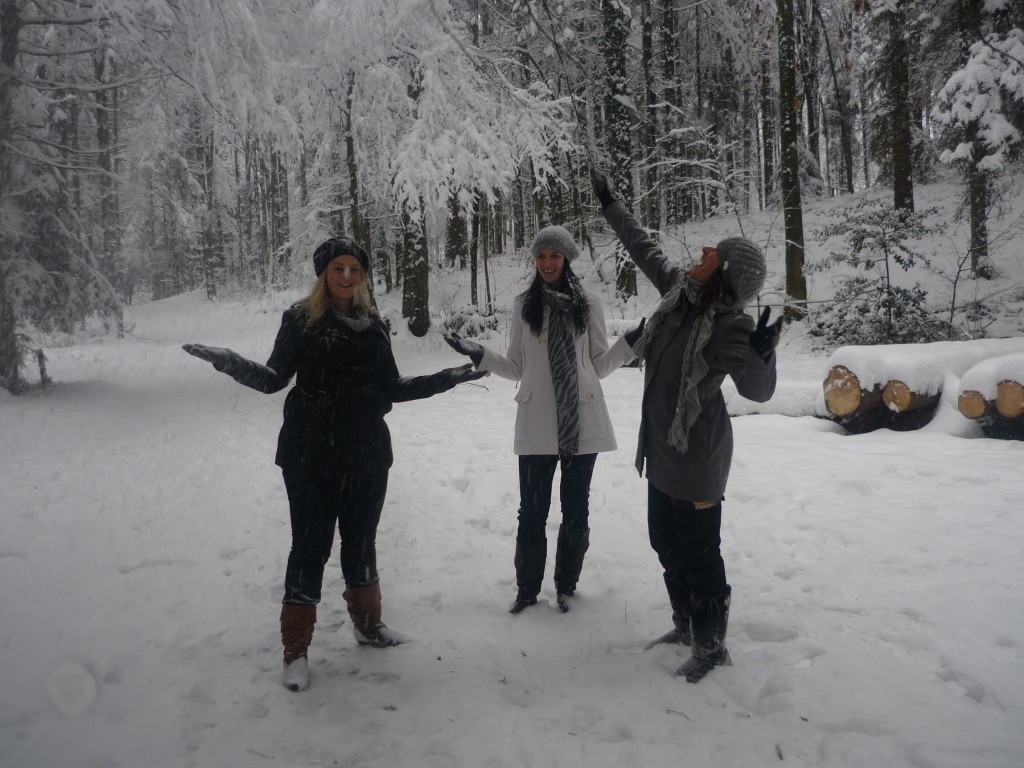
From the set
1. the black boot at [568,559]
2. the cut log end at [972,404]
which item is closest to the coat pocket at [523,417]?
the black boot at [568,559]

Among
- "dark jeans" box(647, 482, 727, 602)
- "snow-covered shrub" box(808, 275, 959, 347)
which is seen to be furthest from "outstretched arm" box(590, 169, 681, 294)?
"snow-covered shrub" box(808, 275, 959, 347)

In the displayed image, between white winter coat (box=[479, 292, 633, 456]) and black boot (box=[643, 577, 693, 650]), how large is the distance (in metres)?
0.78

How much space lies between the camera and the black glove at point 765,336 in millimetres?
2256

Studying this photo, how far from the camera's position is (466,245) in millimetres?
21016

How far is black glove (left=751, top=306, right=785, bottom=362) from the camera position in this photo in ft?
7.40

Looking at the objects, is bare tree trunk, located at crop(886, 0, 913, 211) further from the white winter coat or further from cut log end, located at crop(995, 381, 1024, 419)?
the white winter coat

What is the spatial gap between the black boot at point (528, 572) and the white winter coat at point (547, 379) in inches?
21.8

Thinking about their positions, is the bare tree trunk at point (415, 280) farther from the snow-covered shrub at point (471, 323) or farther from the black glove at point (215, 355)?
the black glove at point (215, 355)

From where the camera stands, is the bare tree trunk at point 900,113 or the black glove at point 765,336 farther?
the bare tree trunk at point 900,113

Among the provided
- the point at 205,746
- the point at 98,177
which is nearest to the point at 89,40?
the point at 98,177

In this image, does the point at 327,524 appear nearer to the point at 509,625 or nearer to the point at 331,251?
the point at 509,625

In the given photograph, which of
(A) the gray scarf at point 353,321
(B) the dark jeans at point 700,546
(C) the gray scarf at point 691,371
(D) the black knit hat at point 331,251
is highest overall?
(D) the black knit hat at point 331,251

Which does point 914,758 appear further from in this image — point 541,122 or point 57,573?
point 541,122

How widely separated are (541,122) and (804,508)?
7.92 meters
